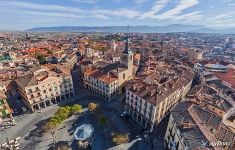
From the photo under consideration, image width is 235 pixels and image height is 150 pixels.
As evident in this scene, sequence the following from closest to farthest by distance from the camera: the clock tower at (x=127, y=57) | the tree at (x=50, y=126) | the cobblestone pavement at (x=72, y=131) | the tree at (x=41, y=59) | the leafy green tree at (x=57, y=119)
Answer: the cobblestone pavement at (x=72, y=131) < the tree at (x=50, y=126) < the leafy green tree at (x=57, y=119) < the clock tower at (x=127, y=57) < the tree at (x=41, y=59)

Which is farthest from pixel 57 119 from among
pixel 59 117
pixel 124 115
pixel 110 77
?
pixel 110 77

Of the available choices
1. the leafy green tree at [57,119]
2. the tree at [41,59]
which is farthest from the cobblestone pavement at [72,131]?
the tree at [41,59]

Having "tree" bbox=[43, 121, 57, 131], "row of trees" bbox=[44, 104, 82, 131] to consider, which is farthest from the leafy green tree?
"tree" bbox=[43, 121, 57, 131]

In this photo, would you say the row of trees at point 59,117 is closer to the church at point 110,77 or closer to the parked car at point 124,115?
the church at point 110,77

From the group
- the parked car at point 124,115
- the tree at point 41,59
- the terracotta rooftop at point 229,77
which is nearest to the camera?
the parked car at point 124,115

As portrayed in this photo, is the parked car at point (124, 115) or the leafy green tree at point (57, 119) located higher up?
the leafy green tree at point (57, 119)
